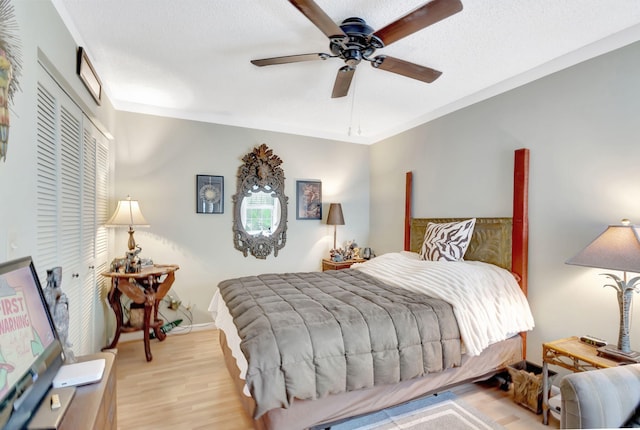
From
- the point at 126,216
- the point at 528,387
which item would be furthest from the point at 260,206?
the point at 528,387

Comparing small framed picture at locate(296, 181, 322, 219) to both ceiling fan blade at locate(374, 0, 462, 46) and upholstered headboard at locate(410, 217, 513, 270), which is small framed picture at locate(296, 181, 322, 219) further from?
ceiling fan blade at locate(374, 0, 462, 46)

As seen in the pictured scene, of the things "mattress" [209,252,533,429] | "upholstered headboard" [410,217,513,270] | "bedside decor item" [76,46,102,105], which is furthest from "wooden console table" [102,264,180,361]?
"upholstered headboard" [410,217,513,270]

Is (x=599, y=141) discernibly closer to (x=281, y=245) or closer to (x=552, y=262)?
(x=552, y=262)

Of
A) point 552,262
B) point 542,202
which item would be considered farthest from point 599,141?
point 552,262

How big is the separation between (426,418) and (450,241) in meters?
1.49

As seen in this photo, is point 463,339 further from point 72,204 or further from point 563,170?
point 72,204

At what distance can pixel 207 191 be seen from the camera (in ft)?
11.7

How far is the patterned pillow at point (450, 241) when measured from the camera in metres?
2.79

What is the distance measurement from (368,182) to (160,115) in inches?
114

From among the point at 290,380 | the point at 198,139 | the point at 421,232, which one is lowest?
the point at 290,380

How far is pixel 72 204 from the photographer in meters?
2.07

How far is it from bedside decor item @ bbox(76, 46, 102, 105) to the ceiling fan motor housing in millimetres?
1690

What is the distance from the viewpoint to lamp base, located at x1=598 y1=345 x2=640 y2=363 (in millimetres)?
1661

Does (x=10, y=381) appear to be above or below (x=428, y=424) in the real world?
above
